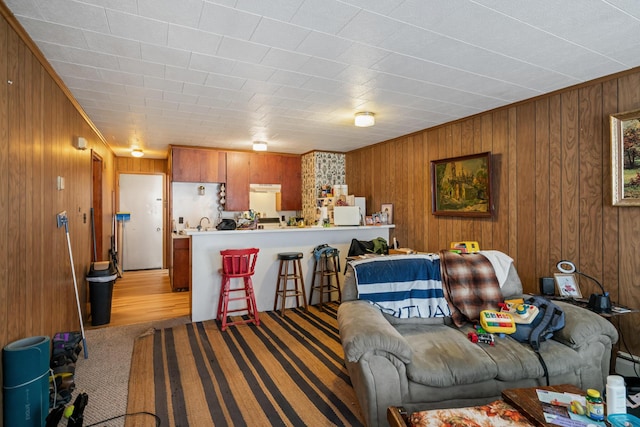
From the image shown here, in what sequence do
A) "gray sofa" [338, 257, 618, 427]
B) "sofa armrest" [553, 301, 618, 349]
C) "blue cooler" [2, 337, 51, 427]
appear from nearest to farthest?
"blue cooler" [2, 337, 51, 427] < "gray sofa" [338, 257, 618, 427] < "sofa armrest" [553, 301, 618, 349]

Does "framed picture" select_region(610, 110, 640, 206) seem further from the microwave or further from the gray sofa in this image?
the microwave

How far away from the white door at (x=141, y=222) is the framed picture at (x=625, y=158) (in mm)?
7225

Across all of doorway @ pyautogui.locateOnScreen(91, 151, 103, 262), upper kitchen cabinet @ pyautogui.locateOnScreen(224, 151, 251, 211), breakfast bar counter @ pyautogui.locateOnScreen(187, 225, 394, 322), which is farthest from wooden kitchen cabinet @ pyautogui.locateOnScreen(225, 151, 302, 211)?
breakfast bar counter @ pyautogui.locateOnScreen(187, 225, 394, 322)

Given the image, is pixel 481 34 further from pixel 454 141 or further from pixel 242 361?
pixel 242 361

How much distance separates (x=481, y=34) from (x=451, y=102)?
1.36m

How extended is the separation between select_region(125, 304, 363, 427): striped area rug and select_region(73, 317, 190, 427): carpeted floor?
7cm

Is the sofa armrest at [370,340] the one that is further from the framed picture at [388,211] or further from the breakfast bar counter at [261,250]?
the framed picture at [388,211]

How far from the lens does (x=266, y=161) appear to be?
6.26 m

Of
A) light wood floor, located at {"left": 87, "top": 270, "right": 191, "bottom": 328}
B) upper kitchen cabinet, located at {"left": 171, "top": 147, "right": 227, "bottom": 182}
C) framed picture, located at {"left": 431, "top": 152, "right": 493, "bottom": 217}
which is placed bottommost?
light wood floor, located at {"left": 87, "top": 270, "right": 191, "bottom": 328}

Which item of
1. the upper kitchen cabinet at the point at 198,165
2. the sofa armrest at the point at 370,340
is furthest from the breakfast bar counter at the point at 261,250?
the sofa armrest at the point at 370,340

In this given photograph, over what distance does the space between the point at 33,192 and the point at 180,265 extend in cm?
318

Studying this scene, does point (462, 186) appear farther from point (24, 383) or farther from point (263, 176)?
point (24, 383)

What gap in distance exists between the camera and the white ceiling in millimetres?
1778

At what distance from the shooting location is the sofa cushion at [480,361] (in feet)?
6.26
